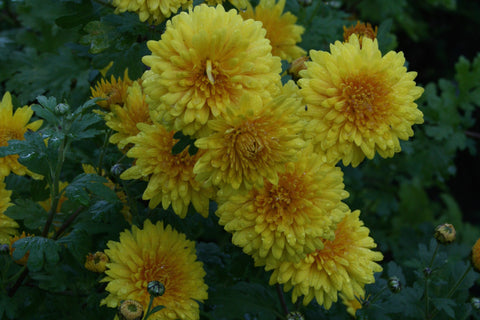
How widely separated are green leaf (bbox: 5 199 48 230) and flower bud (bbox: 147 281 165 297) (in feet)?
1.41

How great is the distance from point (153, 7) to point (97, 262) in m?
0.83

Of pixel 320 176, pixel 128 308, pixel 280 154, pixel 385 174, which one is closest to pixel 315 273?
pixel 320 176

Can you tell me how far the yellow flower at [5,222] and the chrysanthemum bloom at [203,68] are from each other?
74 cm

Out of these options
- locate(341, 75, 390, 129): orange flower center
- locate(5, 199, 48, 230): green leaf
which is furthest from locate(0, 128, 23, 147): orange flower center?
locate(341, 75, 390, 129): orange flower center

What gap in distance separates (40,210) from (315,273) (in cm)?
92

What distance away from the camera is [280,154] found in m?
1.34

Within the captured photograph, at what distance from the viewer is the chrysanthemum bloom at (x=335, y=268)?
1.57m

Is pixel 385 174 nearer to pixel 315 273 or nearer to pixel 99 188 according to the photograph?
pixel 315 273

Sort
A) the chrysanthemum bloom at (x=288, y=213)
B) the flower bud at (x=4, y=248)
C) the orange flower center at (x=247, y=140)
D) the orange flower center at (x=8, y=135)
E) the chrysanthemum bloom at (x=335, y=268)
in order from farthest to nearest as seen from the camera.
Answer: the orange flower center at (x=8, y=135), the flower bud at (x=4, y=248), the chrysanthemum bloom at (x=335, y=268), the chrysanthemum bloom at (x=288, y=213), the orange flower center at (x=247, y=140)

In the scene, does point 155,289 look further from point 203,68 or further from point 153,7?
point 153,7

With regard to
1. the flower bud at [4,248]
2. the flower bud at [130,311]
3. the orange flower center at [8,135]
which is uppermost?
the orange flower center at [8,135]

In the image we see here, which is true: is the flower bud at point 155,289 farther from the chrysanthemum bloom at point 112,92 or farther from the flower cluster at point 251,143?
the chrysanthemum bloom at point 112,92

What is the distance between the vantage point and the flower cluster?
4.34 ft

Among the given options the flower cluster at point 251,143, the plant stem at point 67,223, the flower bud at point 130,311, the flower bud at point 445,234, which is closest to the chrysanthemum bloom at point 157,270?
the flower cluster at point 251,143
